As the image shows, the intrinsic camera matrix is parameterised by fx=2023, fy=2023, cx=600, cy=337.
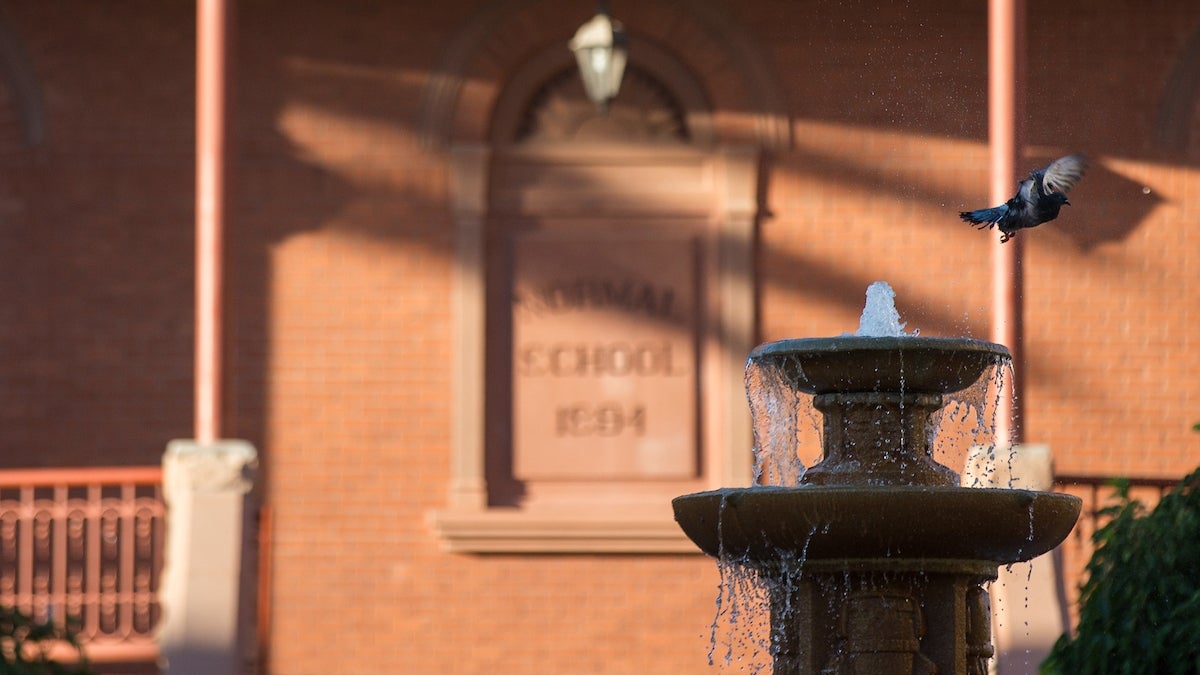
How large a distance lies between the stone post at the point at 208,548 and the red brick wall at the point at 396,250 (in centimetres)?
167

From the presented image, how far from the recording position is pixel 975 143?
1166 cm

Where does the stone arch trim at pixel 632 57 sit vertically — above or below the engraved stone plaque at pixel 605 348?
above

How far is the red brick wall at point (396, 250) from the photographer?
37.7ft

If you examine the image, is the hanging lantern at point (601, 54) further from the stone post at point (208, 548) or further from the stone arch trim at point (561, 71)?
the stone post at point (208, 548)

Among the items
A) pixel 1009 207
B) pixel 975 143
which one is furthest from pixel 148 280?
pixel 1009 207

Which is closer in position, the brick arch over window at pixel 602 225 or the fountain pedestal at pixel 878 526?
the fountain pedestal at pixel 878 526

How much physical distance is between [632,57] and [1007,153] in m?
2.62

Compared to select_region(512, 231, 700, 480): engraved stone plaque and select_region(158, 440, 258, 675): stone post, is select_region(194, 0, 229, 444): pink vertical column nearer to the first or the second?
select_region(158, 440, 258, 675): stone post

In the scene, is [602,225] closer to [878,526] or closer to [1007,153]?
[1007,153]

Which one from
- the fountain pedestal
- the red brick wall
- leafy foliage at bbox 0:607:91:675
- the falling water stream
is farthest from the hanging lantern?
the fountain pedestal

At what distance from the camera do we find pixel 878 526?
5.81m

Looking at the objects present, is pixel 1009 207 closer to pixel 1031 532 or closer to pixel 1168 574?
pixel 1031 532

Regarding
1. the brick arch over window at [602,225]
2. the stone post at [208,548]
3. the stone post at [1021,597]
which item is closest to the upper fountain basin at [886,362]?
the stone post at [1021,597]

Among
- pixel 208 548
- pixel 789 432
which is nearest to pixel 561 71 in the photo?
pixel 789 432
